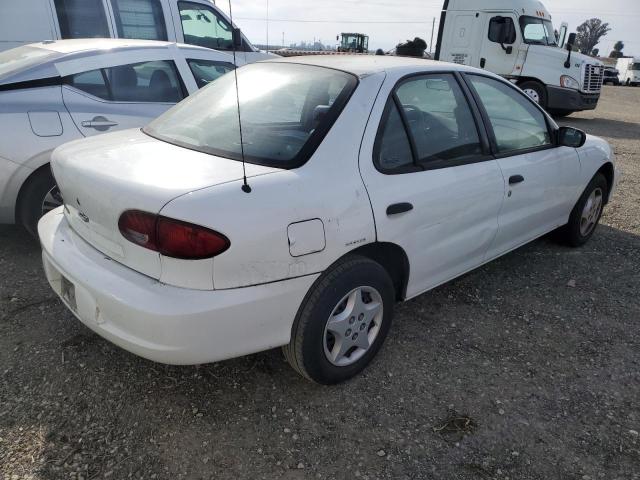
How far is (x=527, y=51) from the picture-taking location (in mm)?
12609

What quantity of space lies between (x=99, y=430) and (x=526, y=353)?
229cm

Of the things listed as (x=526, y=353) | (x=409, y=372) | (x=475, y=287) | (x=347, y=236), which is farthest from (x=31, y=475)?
(x=475, y=287)

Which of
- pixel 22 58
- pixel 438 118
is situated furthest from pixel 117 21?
pixel 438 118

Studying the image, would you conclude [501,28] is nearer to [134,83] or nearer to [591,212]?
[591,212]

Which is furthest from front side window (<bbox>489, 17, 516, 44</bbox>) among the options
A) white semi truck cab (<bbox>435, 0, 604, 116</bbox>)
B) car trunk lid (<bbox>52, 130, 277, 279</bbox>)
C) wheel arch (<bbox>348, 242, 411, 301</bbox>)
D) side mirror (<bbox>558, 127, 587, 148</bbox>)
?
car trunk lid (<bbox>52, 130, 277, 279</bbox>)

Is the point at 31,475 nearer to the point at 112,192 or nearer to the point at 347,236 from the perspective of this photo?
the point at 112,192

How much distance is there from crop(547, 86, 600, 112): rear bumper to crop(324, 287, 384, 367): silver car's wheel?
1219 centimetres

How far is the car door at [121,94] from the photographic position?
3.90 metres

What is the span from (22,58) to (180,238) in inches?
125

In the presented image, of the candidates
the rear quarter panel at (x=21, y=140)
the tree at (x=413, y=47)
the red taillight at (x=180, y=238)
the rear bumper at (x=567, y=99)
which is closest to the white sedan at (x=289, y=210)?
the red taillight at (x=180, y=238)

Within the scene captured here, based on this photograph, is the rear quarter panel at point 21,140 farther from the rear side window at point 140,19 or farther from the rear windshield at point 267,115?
the rear side window at point 140,19

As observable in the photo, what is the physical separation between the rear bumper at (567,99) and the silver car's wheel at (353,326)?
480 inches

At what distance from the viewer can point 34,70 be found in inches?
149

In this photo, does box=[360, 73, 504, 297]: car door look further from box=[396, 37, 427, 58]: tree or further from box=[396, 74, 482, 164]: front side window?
box=[396, 37, 427, 58]: tree
